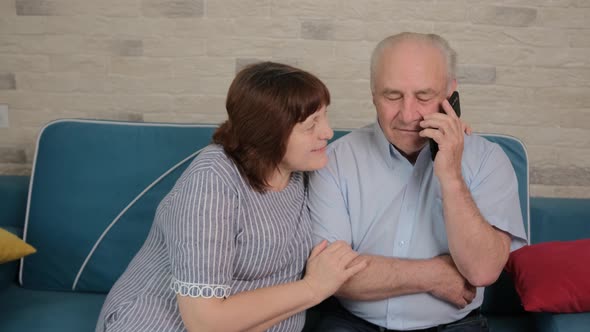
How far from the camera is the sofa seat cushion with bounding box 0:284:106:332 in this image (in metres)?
1.84

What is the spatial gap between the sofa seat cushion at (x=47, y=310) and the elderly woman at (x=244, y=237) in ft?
1.38

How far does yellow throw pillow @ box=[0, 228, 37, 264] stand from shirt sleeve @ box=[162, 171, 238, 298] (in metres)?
0.73

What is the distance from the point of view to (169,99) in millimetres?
2381

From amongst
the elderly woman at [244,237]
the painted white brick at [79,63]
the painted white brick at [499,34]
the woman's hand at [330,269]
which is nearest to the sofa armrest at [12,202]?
the painted white brick at [79,63]

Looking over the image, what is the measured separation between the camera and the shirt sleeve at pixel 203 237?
133cm

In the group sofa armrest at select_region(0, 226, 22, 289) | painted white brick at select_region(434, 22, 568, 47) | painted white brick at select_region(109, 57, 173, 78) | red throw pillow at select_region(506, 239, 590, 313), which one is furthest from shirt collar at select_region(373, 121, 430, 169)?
sofa armrest at select_region(0, 226, 22, 289)

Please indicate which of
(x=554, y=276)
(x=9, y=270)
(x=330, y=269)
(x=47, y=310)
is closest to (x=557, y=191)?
(x=554, y=276)

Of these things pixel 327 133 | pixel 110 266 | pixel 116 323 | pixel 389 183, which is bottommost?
pixel 110 266

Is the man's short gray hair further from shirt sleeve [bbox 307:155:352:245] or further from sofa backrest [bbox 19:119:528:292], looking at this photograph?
sofa backrest [bbox 19:119:528:292]

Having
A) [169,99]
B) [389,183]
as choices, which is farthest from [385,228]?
[169,99]

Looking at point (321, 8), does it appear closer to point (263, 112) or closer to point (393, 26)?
point (393, 26)

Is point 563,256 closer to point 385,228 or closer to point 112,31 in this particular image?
point 385,228

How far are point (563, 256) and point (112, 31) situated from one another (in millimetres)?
1702

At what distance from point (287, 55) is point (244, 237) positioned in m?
1.05
